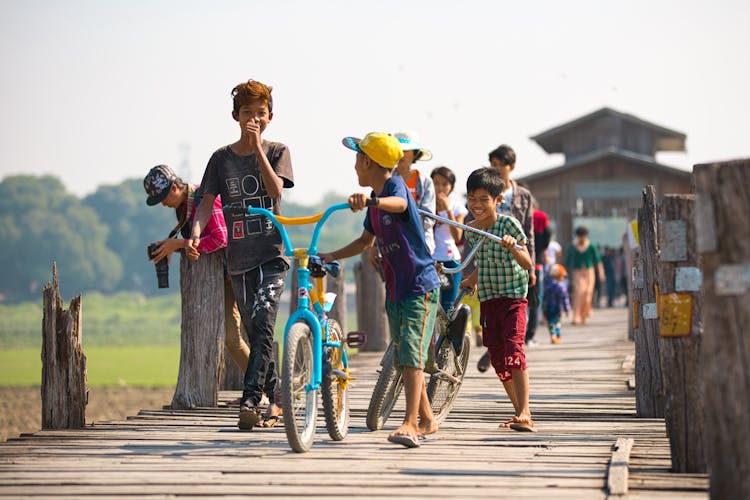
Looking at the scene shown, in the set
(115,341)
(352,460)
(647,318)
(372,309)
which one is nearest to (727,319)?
(352,460)

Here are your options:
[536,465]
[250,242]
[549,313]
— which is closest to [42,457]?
[250,242]

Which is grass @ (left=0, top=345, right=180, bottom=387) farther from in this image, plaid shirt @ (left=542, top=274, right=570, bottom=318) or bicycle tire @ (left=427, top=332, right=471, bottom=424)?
bicycle tire @ (left=427, top=332, right=471, bottom=424)

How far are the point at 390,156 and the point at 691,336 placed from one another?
1933 mm

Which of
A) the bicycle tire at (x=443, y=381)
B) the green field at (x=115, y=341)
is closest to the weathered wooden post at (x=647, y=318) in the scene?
the bicycle tire at (x=443, y=381)

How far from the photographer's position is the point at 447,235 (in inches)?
417

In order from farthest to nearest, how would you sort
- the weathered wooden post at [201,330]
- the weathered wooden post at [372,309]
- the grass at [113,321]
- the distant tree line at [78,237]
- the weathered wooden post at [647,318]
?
the distant tree line at [78,237], the grass at [113,321], the weathered wooden post at [372,309], the weathered wooden post at [201,330], the weathered wooden post at [647,318]

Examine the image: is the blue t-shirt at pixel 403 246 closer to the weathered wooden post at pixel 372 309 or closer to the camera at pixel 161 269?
the camera at pixel 161 269

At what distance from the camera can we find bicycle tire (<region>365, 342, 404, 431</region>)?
7402 mm

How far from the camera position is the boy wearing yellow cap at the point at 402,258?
700cm

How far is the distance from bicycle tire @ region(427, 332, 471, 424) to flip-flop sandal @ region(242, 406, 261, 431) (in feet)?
3.39

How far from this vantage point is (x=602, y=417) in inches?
338

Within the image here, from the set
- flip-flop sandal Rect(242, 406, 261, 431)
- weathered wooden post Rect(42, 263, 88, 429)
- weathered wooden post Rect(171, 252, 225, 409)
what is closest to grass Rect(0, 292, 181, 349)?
weathered wooden post Rect(171, 252, 225, 409)

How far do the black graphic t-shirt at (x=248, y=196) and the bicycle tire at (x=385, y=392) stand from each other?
1093 mm

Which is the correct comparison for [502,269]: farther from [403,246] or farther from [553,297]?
[553,297]
